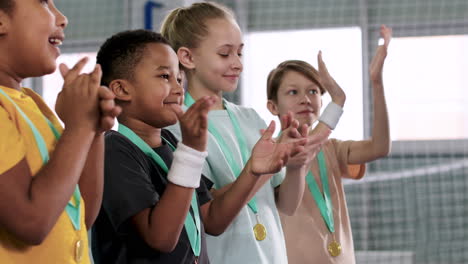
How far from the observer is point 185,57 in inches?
63.1

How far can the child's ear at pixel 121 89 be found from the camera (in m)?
1.24

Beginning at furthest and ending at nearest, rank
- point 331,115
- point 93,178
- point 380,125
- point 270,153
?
point 380,125, point 331,115, point 270,153, point 93,178

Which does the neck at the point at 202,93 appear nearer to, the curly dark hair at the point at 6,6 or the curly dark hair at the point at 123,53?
the curly dark hair at the point at 123,53

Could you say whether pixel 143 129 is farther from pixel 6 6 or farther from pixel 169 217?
pixel 6 6

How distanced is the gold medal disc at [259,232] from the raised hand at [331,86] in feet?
1.73

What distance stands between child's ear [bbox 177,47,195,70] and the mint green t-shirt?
12cm

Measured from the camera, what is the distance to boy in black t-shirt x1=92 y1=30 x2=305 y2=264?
3.54 feet

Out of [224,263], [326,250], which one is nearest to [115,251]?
[224,263]

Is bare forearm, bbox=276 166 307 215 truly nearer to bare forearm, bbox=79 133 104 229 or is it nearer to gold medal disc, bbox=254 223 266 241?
→ gold medal disc, bbox=254 223 266 241

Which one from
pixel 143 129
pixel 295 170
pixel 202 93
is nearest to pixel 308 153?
pixel 295 170

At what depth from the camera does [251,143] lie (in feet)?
5.28

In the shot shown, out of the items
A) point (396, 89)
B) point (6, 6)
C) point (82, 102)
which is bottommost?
point (396, 89)

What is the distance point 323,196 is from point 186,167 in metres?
0.96

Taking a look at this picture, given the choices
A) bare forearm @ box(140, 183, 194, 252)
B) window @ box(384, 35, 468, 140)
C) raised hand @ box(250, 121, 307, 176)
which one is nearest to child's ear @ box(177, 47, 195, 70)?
raised hand @ box(250, 121, 307, 176)
